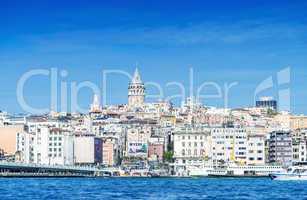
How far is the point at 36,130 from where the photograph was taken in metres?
93.0

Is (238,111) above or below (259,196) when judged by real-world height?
above

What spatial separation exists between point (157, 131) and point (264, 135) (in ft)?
44.6

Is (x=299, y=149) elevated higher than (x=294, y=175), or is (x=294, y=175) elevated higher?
(x=299, y=149)

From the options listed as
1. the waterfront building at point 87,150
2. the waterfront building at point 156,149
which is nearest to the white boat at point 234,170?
the waterfront building at point 156,149

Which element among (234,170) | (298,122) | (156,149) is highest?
(298,122)

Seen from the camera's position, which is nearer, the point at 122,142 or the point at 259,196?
the point at 259,196

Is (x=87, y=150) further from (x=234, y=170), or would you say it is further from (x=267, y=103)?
(x=267, y=103)

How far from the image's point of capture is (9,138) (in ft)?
320

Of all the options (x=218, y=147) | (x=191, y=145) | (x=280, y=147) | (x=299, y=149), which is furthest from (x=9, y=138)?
(x=299, y=149)

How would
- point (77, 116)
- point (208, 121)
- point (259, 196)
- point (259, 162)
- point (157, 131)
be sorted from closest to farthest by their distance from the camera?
point (259, 196)
point (259, 162)
point (157, 131)
point (208, 121)
point (77, 116)

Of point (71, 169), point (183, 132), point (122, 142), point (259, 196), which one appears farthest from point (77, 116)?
point (259, 196)

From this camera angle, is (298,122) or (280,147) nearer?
(280,147)

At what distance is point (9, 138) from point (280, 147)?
24.2 metres

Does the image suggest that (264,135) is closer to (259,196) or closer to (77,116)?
(77,116)
